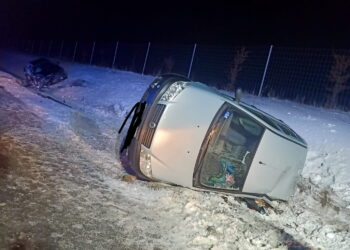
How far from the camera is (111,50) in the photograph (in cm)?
2828

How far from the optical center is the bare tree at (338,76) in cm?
1348

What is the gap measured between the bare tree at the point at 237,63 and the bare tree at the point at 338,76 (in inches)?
171

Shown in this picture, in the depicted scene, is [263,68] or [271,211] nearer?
[271,211]

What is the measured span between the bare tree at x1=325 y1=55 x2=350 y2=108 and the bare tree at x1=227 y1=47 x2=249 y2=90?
4.34 meters

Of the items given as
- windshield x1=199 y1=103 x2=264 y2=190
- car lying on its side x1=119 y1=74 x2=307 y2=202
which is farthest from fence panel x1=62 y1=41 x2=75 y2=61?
windshield x1=199 y1=103 x2=264 y2=190

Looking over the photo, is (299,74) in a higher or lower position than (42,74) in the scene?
higher

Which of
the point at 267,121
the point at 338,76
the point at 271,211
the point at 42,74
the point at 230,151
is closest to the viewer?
the point at 230,151

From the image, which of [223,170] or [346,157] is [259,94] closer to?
[346,157]

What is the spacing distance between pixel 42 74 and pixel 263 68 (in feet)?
33.3

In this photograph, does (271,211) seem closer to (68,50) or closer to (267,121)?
(267,121)

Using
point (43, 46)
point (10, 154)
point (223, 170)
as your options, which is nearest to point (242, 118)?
point (223, 170)

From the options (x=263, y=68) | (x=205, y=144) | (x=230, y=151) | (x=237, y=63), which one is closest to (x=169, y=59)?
(x=237, y=63)

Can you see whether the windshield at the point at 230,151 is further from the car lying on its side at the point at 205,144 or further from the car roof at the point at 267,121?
the car roof at the point at 267,121

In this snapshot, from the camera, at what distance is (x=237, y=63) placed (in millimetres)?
17656
